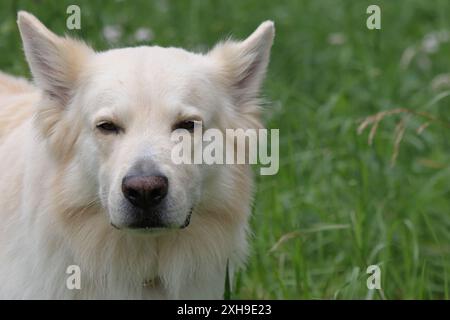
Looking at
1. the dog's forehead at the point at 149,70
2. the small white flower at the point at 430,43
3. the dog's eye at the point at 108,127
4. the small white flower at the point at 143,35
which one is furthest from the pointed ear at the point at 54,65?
the small white flower at the point at 430,43

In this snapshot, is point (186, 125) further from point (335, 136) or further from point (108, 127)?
point (335, 136)

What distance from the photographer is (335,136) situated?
6527 millimetres

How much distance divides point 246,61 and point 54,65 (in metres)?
0.87

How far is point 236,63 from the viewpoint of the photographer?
4398mm

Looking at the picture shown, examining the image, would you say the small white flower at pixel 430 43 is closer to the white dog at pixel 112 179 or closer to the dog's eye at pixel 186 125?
the white dog at pixel 112 179

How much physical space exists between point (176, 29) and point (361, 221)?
112 inches

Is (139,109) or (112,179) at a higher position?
(139,109)

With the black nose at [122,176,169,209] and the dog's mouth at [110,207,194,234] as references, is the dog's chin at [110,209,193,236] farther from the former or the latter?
the black nose at [122,176,169,209]

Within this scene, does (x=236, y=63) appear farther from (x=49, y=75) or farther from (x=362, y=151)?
(x=362, y=151)

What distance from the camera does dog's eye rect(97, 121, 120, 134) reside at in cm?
388

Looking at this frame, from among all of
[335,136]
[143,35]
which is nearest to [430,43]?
[335,136]

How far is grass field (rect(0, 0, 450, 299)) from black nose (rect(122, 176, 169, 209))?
1.08 metres

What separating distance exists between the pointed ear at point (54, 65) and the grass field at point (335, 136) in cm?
126

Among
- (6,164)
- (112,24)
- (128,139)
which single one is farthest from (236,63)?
(112,24)
